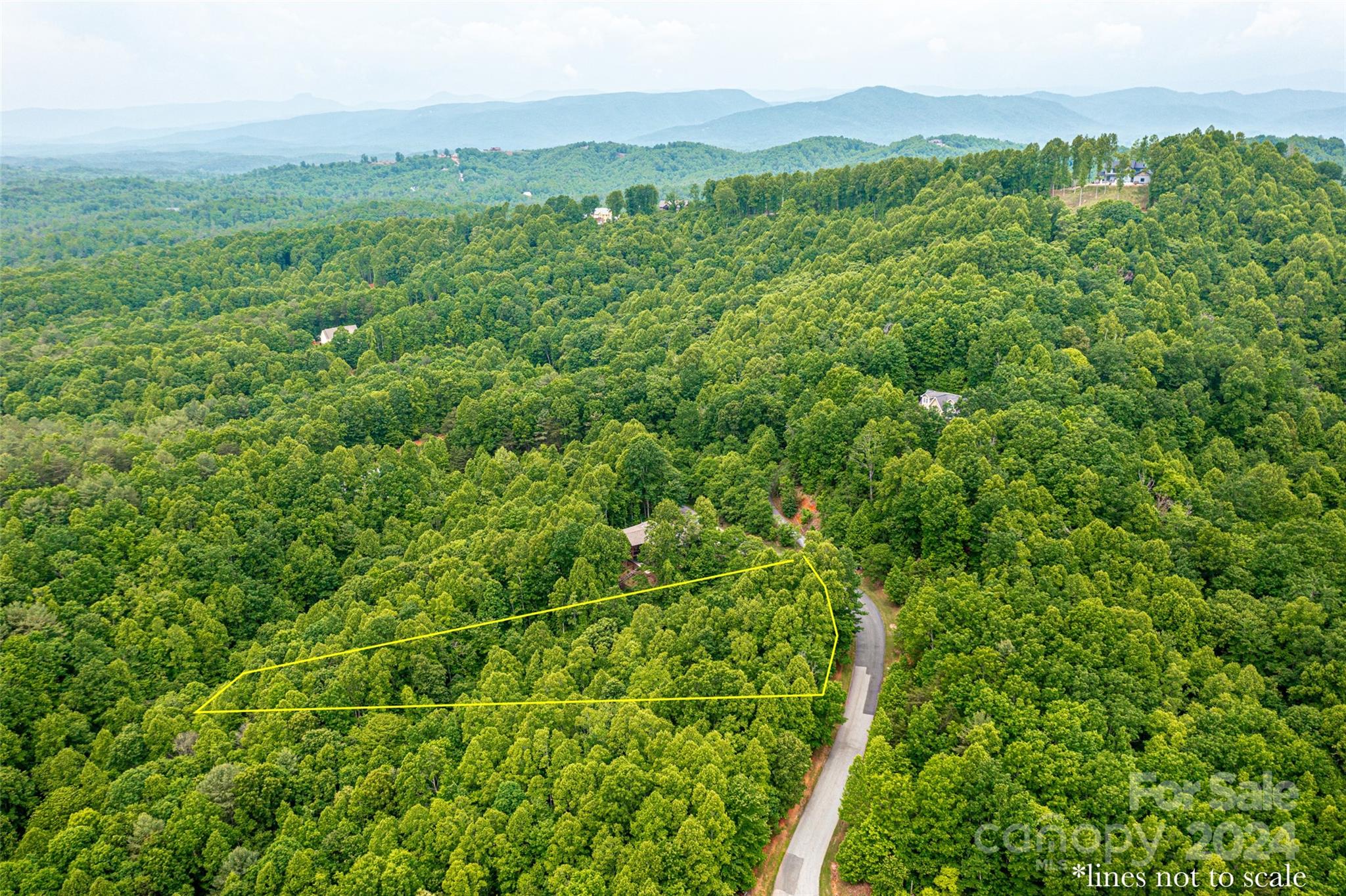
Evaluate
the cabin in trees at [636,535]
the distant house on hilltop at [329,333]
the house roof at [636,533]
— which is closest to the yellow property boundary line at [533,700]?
the cabin in trees at [636,535]

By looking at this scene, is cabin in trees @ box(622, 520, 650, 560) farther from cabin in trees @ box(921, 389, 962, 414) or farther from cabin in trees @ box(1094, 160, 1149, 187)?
cabin in trees @ box(1094, 160, 1149, 187)

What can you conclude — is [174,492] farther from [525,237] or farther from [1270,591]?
[525,237]

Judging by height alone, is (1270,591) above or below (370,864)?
above

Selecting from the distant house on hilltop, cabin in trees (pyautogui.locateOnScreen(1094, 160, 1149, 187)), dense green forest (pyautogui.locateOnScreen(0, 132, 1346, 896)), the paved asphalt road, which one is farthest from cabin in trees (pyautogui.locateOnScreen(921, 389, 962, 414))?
the distant house on hilltop

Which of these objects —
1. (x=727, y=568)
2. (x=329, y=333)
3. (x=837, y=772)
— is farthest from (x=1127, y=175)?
(x=329, y=333)

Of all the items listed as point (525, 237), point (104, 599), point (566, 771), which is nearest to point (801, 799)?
point (566, 771)
